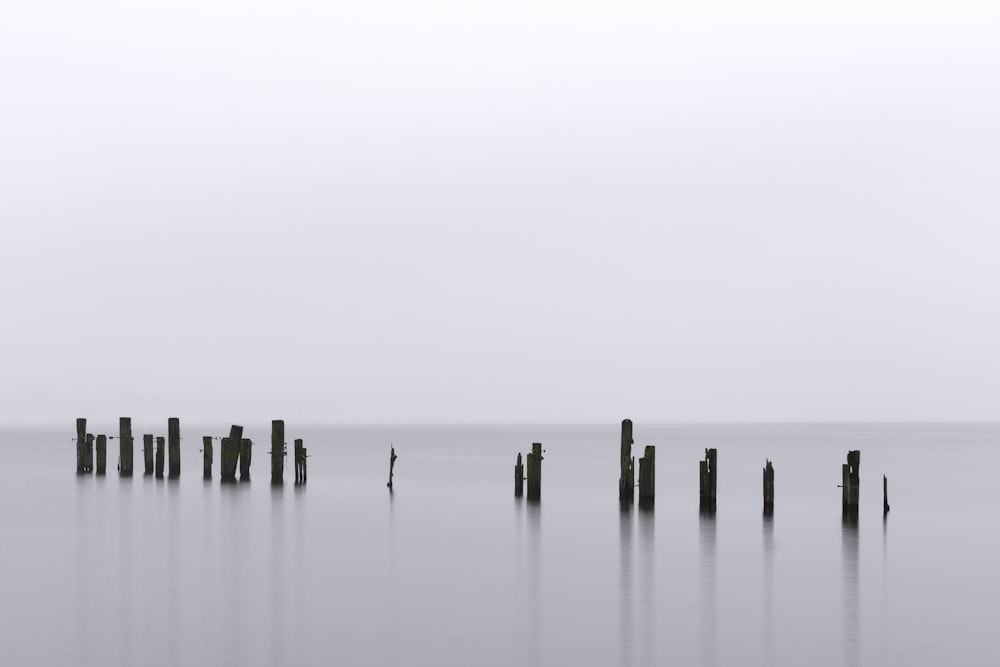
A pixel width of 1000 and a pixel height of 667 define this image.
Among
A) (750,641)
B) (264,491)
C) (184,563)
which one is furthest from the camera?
(264,491)

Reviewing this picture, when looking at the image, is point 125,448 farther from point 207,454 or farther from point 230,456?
point 230,456

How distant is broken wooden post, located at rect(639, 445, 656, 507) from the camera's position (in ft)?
111

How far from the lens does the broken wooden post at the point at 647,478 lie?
3391 centimetres

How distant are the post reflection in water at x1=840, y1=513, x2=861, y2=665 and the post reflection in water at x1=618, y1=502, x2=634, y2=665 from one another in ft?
11.1

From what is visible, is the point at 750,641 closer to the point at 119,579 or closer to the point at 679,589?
the point at 679,589

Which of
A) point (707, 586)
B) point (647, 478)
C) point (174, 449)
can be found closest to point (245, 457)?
point (174, 449)

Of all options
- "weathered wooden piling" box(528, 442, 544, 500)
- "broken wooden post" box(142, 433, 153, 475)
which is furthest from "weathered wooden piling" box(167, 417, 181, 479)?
"weathered wooden piling" box(528, 442, 544, 500)

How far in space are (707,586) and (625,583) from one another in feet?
5.61

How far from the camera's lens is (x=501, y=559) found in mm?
28469

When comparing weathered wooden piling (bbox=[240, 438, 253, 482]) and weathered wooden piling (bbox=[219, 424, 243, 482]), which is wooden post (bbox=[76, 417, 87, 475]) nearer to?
weathered wooden piling (bbox=[240, 438, 253, 482])

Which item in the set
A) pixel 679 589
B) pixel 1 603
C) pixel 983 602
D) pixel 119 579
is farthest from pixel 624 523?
pixel 1 603

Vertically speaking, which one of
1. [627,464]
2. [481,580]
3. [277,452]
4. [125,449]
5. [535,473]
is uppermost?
[627,464]

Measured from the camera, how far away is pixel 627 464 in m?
35.4

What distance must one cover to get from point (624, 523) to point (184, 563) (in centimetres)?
1382
